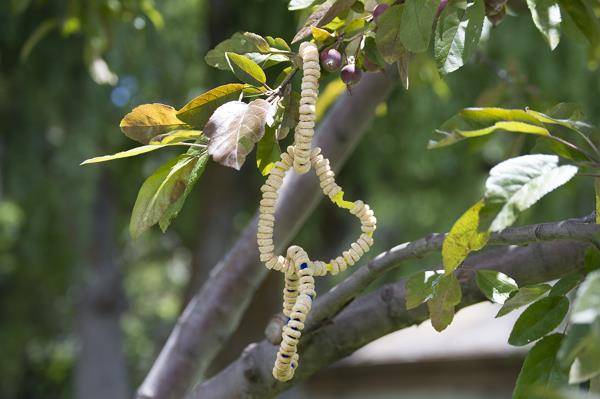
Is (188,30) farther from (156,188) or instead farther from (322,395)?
(156,188)

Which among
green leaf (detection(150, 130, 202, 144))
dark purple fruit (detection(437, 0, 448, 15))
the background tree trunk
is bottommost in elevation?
the background tree trunk

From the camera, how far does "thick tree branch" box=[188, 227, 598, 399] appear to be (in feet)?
4.28

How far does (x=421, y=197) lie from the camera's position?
7039mm

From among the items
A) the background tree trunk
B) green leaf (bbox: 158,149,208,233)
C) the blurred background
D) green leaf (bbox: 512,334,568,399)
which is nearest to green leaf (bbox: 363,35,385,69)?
green leaf (bbox: 158,149,208,233)

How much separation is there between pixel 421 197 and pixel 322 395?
173cm

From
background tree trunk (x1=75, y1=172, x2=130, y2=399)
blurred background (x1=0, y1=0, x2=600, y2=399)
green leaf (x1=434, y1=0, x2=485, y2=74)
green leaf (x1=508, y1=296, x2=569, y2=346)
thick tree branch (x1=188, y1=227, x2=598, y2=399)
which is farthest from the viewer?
background tree trunk (x1=75, y1=172, x2=130, y2=399)

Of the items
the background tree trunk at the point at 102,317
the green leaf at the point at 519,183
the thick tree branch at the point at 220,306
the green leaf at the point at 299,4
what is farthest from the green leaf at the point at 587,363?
the background tree trunk at the point at 102,317

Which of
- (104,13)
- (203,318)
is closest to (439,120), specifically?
(104,13)

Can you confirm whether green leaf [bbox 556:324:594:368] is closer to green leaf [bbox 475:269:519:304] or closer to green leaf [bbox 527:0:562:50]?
green leaf [bbox 475:269:519:304]

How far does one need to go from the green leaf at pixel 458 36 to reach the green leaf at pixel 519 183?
262mm

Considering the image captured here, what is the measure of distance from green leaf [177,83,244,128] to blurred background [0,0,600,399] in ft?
8.62

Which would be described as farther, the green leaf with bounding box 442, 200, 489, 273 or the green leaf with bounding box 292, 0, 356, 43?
the green leaf with bounding box 292, 0, 356, 43

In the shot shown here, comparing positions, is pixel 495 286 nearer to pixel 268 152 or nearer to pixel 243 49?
pixel 268 152

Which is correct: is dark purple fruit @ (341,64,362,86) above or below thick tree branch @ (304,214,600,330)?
above
